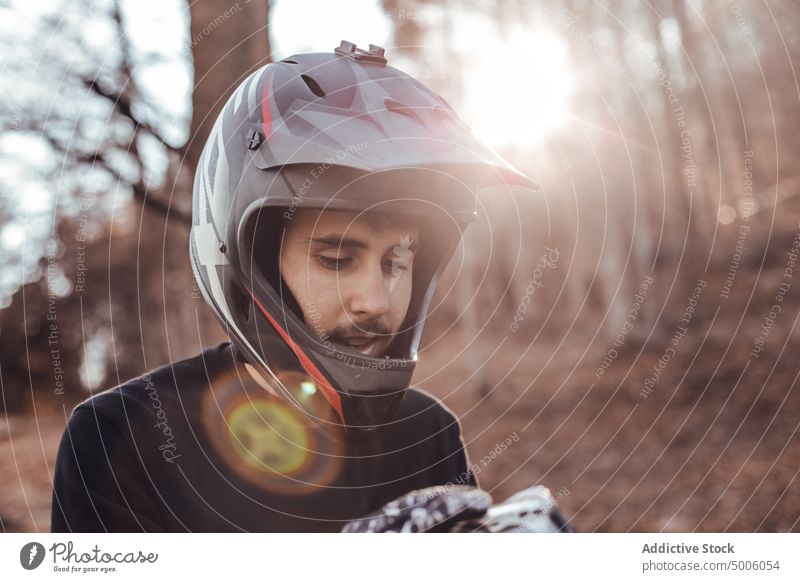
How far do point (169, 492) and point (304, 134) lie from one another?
2.96 ft

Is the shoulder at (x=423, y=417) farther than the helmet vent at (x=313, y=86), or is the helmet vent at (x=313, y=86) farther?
the shoulder at (x=423, y=417)

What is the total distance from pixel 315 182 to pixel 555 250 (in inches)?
238

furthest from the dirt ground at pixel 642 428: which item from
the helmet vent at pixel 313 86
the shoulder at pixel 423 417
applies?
the helmet vent at pixel 313 86

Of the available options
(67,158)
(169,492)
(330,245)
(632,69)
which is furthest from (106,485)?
(632,69)

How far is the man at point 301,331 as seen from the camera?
135 centimetres

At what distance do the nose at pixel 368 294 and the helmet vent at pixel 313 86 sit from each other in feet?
1.50

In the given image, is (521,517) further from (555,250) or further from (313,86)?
(555,250)

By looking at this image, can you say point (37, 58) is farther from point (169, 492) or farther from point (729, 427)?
point (729, 427)

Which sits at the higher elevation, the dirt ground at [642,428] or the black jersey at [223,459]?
the black jersey at [223,459]

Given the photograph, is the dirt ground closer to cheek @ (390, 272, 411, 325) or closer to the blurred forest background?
the blurred forest background

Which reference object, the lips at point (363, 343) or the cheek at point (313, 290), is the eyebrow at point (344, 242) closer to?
the cheek at point (313, 290)

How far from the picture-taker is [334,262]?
141 cm

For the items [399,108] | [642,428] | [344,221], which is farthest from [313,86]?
[642,428]
